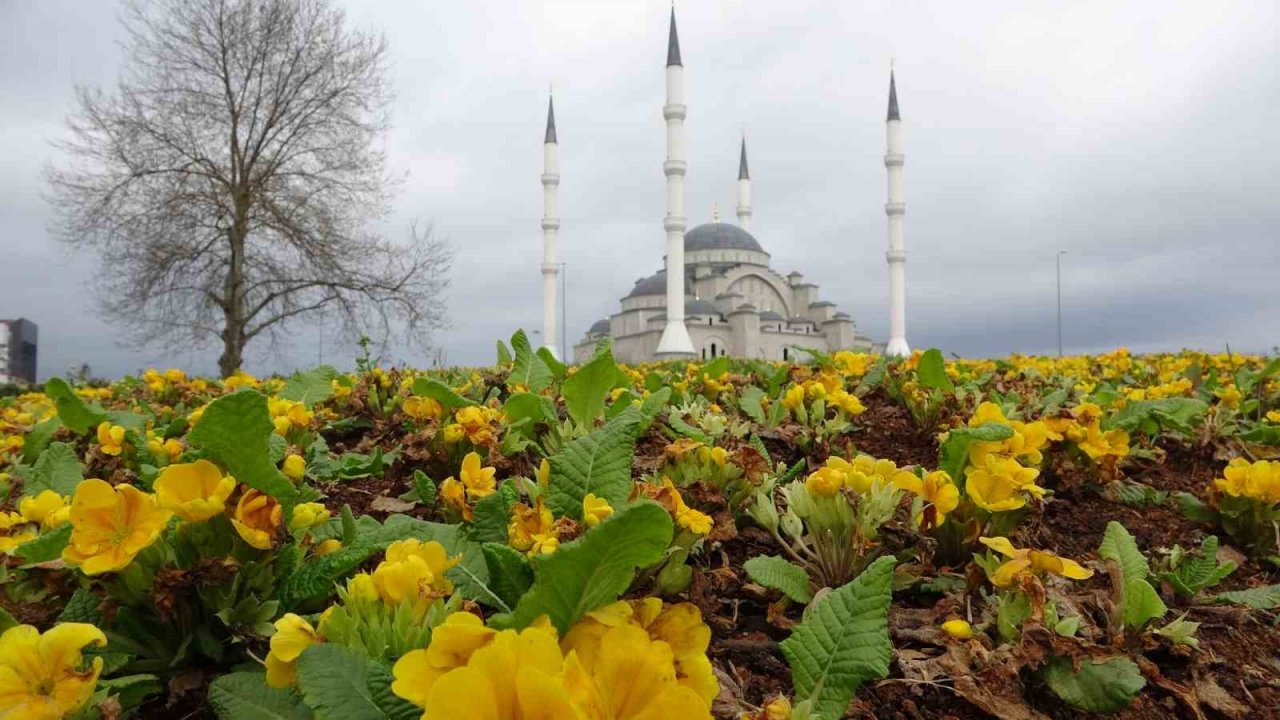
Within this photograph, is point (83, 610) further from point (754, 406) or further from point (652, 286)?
point (652, 286)

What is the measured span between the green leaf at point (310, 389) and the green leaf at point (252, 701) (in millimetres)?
1921

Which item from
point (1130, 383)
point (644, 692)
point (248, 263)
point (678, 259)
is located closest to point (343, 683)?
point (644, 692)

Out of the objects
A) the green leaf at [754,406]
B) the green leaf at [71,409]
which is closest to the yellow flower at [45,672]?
the green leaf at [71,409]

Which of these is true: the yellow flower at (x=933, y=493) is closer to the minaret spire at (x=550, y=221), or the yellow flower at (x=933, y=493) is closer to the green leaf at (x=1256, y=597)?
the green leaf at (x=1256, y=597)

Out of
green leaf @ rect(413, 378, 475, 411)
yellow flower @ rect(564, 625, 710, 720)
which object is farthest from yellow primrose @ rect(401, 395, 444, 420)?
yellow flower @ rect(564, 625, 710, 720)

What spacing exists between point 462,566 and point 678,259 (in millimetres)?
44076

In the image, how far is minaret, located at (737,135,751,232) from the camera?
68.6 meters

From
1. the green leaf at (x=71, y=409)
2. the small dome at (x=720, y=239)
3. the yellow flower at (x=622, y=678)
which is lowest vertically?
the yellow flower at (x=622, y=678)

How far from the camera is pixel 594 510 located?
1206 millimetres

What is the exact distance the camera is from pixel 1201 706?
1391mm

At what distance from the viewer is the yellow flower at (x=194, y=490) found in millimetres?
1128

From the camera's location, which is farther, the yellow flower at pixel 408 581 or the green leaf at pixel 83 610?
the green leaf at pixel 83 610

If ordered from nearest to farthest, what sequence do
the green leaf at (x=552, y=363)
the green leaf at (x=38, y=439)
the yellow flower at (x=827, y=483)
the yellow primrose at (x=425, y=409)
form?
→ 1. the yellow flower at (x=827, y=483)
2. the yellow primrose at (x=425, y=409)
3. the green leaf at (x=38, y=439)
4. the green leaf at (x=552, y=363)

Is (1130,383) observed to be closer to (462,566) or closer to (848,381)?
(848,381)
